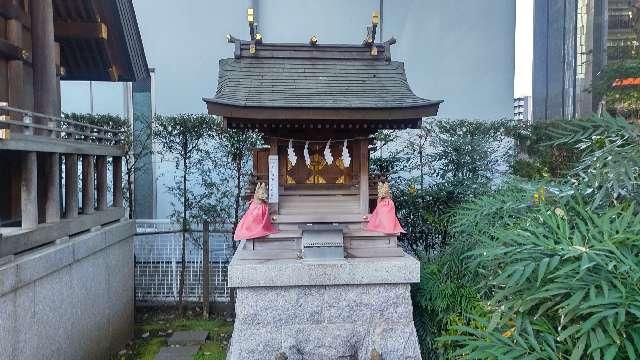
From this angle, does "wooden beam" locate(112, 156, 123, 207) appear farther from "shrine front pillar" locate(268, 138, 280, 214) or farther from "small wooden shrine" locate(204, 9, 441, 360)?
"shrine front pillar" locate(268, 138, 280, 214)

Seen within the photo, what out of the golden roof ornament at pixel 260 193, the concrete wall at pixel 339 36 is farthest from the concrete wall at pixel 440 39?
the golden roof ornament at pixel 260 193

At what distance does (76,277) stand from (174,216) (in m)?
3.03

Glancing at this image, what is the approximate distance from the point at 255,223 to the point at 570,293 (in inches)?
151

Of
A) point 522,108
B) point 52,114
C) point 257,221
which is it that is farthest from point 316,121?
point 522,108

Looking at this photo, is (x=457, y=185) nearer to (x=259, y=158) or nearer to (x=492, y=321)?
(x=259, y=158)

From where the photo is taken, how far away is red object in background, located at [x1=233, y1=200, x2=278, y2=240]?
5766mm

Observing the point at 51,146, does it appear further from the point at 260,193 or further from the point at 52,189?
the point at 260,193

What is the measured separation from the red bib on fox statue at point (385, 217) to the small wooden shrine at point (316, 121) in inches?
5.1

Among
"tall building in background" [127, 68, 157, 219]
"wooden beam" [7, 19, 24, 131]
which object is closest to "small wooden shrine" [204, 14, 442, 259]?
"wooden beam" [7, 19, 24, 131]

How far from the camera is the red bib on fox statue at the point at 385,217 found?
5.97 metres

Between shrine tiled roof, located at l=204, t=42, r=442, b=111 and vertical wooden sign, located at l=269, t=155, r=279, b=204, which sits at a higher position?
shrine tiled roof, located at l=204, t=42, r=442, b=111

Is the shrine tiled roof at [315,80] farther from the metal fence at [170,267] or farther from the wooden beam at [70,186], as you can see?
the metal fence at [170,267]

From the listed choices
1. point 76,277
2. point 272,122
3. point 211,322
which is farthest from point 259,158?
point 211,322

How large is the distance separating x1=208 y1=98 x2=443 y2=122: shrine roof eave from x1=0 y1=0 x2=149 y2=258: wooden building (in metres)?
2.41
